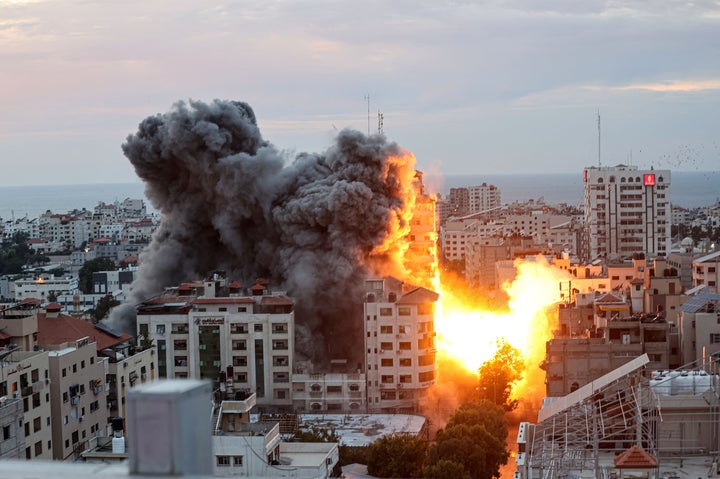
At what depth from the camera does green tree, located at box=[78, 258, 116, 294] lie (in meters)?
59.6

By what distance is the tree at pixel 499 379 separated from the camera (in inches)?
1219

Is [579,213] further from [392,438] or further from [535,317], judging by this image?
[392,438]

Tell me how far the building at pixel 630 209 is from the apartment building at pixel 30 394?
4193 centimetres

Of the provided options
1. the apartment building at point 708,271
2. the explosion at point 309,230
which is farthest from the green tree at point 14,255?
the apartment building at point 708,271

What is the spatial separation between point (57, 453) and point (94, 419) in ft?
5.25

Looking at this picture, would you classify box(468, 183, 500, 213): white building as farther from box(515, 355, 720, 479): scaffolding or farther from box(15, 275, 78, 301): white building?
box(515, 355, 720, 479): scaffolding

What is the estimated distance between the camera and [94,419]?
862 inches

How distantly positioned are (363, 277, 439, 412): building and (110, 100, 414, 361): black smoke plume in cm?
260

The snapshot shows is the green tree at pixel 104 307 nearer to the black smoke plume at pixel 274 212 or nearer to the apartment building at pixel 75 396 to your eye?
the black smoke plume at pixel 274 212

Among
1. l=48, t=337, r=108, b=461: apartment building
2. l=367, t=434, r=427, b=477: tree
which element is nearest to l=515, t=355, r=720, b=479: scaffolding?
l=367, t=434, r=427, b=477: tree

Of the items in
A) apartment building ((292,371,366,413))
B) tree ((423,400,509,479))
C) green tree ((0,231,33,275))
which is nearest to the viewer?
tree ((423,400,509,479))

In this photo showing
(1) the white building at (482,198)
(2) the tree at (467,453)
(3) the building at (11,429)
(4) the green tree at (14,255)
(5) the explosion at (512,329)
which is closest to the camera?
(3) the building at (11,429)

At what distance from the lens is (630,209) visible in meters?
59.4

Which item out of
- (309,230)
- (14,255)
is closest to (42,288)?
(309,230)
